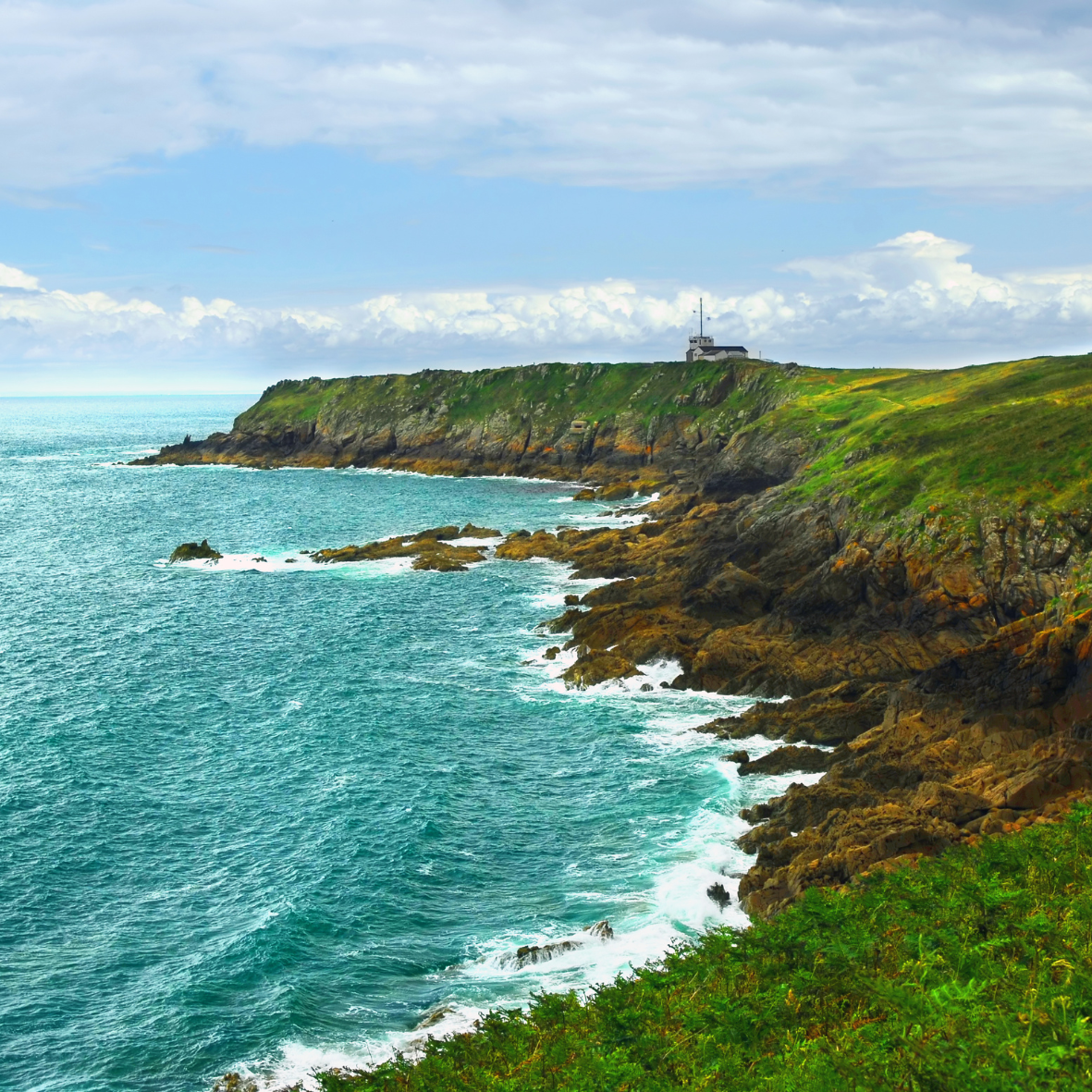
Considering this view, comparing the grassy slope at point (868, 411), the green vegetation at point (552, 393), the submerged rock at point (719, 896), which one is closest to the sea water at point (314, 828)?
the submerged rock at point (719, 896)

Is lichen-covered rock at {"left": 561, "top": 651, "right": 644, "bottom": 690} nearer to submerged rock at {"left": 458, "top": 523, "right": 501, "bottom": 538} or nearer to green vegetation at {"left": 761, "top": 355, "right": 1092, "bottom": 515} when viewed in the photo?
green vegetation at {"left": 761, "top": 355, "right": 1092, "bottom": 515}

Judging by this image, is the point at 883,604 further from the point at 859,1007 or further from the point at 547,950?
the point at 859,1007

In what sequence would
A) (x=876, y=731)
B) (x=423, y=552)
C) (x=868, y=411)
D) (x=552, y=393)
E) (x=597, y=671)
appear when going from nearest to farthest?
1. (x=876, y=731)
2. (x=597, y=671)
3. (x=423, y=552)
4. (x=868, y=411)
5. (x=552, y=393)

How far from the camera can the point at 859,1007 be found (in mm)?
19844

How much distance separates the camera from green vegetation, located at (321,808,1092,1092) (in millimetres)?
16078

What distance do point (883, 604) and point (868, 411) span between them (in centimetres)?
4559

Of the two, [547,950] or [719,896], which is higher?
[719,896]

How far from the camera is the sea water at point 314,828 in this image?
29516mm

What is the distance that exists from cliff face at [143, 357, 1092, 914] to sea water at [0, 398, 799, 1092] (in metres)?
3.56

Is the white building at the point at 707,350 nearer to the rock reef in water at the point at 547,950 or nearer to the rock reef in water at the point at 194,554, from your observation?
the rock reef in water at the point at 194,554

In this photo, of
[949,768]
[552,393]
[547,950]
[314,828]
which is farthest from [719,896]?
[552,393]

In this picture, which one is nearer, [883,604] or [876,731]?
[876,731]

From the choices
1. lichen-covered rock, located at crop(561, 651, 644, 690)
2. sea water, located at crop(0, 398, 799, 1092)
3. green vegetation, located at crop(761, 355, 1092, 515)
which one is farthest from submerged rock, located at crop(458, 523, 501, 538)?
lichen-covered rock, located at crop(561, 651, 644, 690)

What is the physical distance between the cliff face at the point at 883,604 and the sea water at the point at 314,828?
3557 mm
